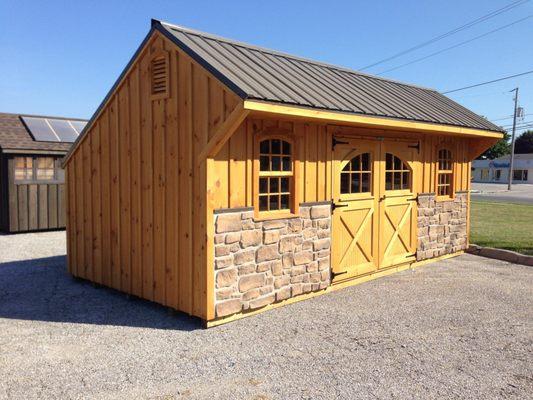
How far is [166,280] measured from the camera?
596 centimetres

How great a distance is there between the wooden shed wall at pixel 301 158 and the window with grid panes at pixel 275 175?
18 cm

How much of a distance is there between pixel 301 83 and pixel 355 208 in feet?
7.07

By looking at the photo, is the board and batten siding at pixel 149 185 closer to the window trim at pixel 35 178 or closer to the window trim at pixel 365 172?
the window trim at pixel 365 172

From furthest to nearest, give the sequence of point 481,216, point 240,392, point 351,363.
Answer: point 481,216 → point 351,363 → point 240,392

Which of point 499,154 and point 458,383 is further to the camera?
point 499,154

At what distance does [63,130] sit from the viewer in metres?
14.4

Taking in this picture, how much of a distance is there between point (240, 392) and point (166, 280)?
2427 mm

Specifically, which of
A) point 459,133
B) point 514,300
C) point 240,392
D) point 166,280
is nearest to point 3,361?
point 166,280

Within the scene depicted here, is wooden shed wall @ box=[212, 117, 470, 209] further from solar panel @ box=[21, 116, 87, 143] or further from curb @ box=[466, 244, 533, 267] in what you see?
solar panel @ box=[21, 116, 87, 143]

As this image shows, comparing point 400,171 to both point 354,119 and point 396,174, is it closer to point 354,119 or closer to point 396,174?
point 396,174

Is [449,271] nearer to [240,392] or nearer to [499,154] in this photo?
[240,392]

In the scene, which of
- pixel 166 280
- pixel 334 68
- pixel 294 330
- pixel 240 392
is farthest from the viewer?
pixel 334 68

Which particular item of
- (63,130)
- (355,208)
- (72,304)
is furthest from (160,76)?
(63,130)

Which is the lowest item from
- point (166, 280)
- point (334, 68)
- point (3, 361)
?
point (3, 361)
